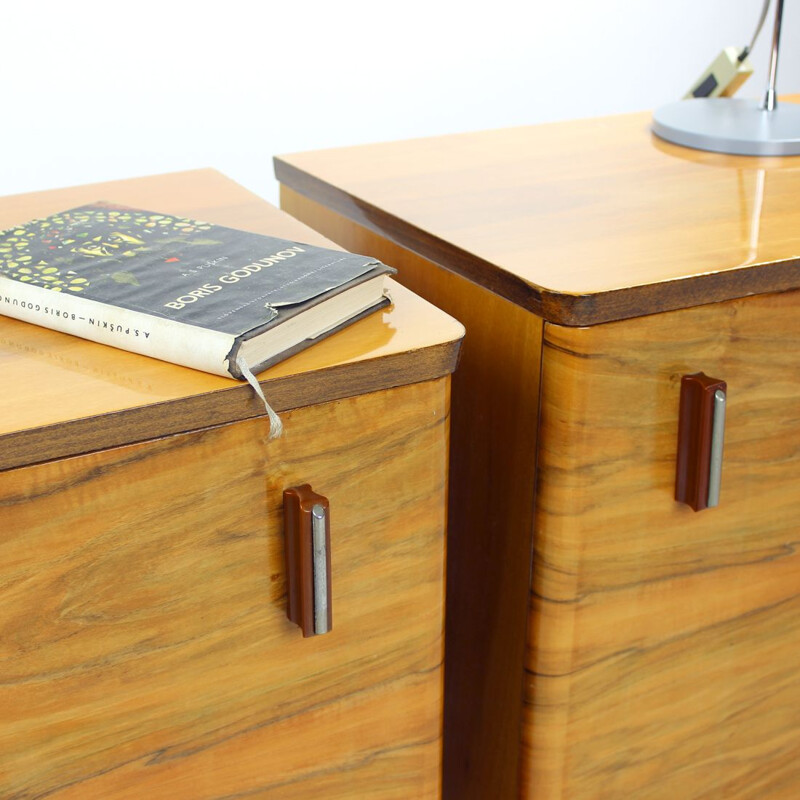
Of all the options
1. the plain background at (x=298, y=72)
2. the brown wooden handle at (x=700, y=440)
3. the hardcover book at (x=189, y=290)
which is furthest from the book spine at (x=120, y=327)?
the plain background at (x=298, y=72)

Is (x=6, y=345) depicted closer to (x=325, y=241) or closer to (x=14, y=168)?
(x=325, y=241)

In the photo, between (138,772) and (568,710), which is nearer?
(138,772)

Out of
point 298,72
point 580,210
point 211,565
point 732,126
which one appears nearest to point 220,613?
point 211,565

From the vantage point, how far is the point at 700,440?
764 mm

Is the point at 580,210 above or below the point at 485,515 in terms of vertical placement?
above

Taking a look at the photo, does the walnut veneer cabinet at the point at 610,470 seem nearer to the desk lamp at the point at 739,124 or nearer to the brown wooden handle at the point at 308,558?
the desk lamp at the point at 739,124

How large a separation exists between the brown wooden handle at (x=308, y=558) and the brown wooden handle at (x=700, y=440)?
0.92 feet

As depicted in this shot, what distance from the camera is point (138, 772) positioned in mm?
661

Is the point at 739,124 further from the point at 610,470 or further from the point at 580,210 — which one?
the point at 610,470

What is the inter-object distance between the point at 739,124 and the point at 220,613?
715mm

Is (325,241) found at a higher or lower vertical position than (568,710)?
higher

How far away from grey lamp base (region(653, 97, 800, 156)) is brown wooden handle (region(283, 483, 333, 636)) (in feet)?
1.96

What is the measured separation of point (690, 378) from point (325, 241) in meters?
0.28

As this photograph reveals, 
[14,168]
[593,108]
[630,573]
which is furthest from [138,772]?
[593,108]
